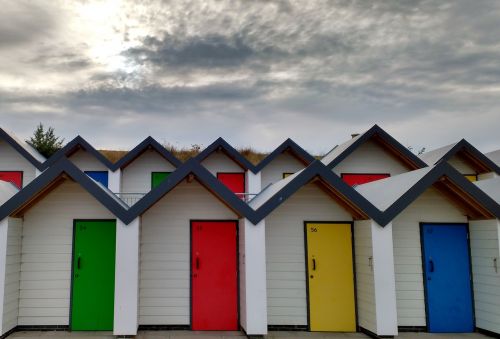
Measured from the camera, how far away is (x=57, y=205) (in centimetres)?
838

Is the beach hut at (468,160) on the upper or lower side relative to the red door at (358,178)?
upper

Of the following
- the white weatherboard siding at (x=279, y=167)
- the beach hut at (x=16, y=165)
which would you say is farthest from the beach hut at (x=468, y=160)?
the beach hut at (x=16, y=165)

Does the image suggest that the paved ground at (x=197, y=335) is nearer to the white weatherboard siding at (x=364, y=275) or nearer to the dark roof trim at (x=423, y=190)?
the white weatherboard siding at (x=364, y=275)

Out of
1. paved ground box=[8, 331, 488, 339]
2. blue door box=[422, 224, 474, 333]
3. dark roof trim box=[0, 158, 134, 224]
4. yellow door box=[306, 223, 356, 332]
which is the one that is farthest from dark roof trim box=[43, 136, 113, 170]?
blue door box=[422, 224, 474, 333]

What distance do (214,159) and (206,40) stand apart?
3932 millimetres

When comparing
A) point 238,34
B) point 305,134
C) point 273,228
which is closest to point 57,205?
point 273,228

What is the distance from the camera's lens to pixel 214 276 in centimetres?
843

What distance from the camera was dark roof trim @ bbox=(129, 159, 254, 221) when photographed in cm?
764

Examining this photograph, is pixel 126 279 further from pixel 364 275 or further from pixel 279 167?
pixel 279 167

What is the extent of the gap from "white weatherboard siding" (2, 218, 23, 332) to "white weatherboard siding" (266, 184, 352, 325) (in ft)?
15.5

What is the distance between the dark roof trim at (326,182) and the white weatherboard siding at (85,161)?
812 centimetres

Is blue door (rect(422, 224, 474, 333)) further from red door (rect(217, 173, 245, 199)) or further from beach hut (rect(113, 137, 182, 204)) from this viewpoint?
beach hut (rect(113, 137, 182, 204))

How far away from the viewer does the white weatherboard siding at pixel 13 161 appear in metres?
13.5

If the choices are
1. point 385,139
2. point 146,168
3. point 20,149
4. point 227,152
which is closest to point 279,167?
point 227,152
